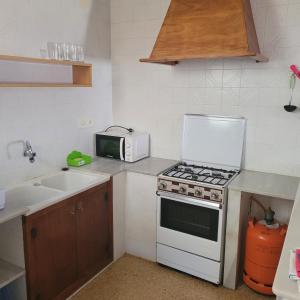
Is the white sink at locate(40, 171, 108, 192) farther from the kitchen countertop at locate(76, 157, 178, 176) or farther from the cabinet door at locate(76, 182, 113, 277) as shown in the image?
the cabinet door at locate(76, 182, 113, 277)

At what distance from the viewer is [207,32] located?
246cm

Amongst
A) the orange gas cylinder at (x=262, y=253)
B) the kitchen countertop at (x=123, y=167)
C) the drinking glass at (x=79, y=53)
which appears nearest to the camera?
the orange gas cylinder at (x=262, y=253)

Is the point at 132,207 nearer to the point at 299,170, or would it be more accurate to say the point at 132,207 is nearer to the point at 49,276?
the point at 49,276

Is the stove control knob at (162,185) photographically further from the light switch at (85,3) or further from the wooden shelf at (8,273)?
the light switch at (85,3)

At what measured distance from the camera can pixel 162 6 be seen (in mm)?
3076

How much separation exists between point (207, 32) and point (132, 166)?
1340mm

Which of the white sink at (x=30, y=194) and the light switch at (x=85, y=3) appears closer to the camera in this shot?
the white sink at (x=30, y=194)

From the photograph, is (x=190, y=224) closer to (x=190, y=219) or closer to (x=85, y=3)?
(x=190, y=219)

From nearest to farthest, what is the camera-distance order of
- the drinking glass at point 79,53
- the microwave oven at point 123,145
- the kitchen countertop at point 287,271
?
the kitchen countertop at point 287,271 < the drinking glass at point 79,53 < the microwave oven at point 123,145

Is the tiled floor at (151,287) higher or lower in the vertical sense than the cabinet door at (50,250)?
lower

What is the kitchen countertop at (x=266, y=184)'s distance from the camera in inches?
92.7

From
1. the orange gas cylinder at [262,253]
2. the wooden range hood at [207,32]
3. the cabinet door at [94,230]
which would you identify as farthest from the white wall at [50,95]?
the orange gas cylinder at [262,253]

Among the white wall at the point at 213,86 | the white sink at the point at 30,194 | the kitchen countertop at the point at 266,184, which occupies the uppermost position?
the white wall at the point at 213,86

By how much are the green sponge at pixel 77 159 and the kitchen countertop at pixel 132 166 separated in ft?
0.19
